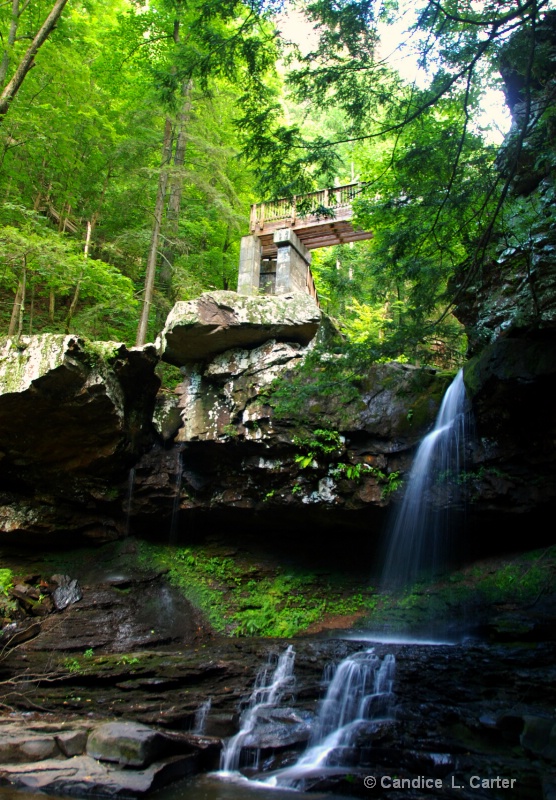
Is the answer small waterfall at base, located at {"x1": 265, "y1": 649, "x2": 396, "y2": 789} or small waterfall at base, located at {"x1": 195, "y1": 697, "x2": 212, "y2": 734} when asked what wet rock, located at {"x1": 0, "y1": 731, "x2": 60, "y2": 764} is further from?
small waterfall at base, located at {"x1": 265, "y1": 649, "x2": 396, "y2": 789}

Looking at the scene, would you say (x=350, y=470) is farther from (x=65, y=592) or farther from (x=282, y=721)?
(x=65, y=592)

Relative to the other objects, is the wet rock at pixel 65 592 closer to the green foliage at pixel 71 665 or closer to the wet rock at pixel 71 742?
the green foliage at pixel 71 665

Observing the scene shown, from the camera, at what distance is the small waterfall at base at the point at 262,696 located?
17.8 ft

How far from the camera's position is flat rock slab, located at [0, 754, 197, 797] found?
4.55m

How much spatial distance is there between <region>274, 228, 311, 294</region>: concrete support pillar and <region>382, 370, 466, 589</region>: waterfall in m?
7.01

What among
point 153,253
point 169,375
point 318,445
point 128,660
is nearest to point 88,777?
point 128,660

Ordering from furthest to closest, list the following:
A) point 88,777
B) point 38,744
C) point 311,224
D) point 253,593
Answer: point 311,224
point 253,593
point 38,744
point 88,777

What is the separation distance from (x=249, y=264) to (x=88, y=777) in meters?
13.2

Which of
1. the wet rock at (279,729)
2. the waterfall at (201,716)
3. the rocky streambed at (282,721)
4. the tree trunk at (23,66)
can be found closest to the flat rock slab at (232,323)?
the tree trunk at (23,66)

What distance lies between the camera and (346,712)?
594 centimetres

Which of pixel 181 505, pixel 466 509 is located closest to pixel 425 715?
pixel 466 509

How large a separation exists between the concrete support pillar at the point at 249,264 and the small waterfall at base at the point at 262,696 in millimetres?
10498

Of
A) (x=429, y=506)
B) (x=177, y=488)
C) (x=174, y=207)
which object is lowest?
(x=429, y=506)

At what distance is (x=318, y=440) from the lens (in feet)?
30.8
